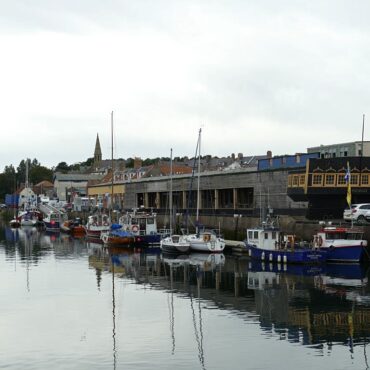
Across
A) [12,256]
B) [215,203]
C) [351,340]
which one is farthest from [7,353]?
[215,203]

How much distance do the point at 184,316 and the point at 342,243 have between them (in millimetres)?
25866

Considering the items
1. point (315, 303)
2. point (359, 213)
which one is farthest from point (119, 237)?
point (315, 303)

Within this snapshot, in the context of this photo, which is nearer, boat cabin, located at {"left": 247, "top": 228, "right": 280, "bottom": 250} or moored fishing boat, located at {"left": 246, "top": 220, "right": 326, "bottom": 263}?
moored fishing boat, located at {"left": 246, "top": 220, "right": 326, "bottom": 263}

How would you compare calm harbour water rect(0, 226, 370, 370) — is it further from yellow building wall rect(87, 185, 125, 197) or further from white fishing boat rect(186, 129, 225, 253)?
yellow building wall rect(87, 185, 125, 197)

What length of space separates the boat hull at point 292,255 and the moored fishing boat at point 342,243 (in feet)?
2.63

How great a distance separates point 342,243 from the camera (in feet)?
194

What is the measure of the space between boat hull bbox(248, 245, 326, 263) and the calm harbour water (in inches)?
55.3

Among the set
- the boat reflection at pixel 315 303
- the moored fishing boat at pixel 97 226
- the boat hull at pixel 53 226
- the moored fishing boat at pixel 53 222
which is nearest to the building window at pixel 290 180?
the boat reflection at pixel 315 303

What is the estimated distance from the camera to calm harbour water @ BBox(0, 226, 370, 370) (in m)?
28.4

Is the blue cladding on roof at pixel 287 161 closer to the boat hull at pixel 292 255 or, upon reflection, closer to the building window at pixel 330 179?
the building window at pixel 330 179

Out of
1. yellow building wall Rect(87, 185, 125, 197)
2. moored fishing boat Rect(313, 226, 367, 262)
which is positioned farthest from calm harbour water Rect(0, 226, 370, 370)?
yellow building wall Rect(87, 185, 125, 197)

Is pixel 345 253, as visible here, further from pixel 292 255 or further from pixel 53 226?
pixel 53 226

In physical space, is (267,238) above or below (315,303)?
above

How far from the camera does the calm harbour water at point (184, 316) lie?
28391mm
